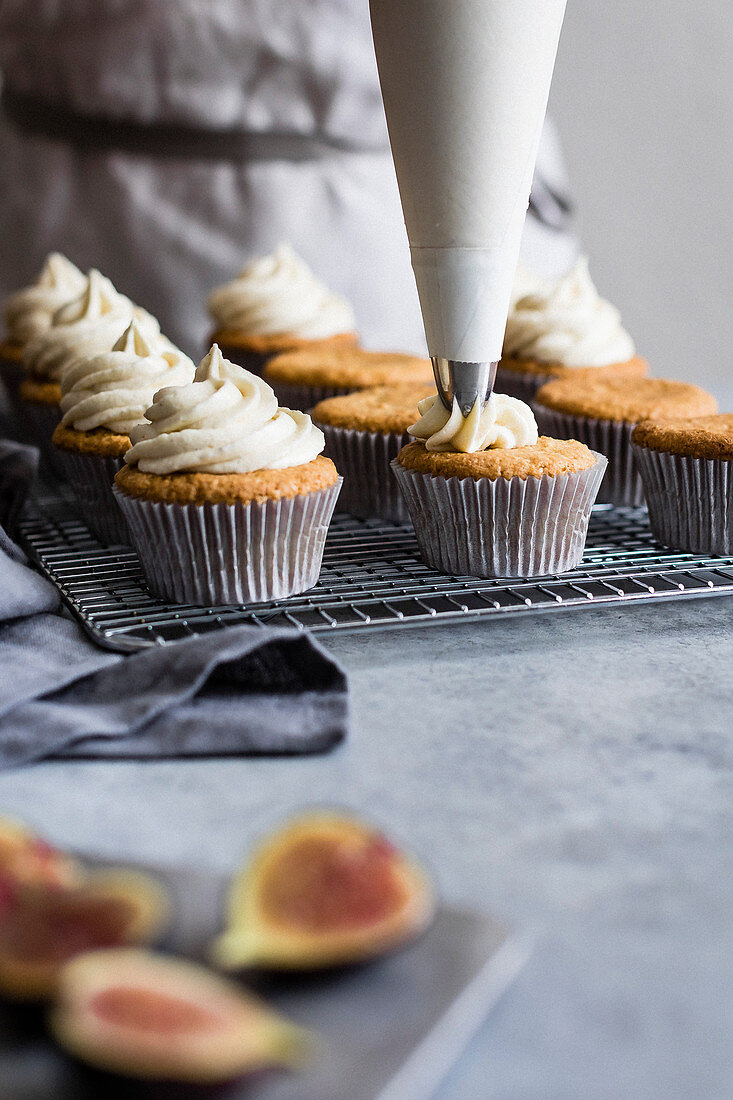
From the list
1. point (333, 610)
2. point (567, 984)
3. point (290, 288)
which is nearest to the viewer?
point (567, 984)

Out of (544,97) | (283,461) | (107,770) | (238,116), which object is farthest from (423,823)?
(238,116)

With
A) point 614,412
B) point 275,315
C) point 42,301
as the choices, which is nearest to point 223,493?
point 614,412

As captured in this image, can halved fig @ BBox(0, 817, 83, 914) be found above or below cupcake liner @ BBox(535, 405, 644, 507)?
above

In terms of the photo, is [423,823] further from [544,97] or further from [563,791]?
[544,97]

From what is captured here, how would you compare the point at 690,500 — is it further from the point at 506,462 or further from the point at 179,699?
the point at 179,699

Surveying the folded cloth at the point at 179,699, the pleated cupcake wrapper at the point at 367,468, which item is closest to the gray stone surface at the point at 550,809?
the folded cloth at the point at 179,699

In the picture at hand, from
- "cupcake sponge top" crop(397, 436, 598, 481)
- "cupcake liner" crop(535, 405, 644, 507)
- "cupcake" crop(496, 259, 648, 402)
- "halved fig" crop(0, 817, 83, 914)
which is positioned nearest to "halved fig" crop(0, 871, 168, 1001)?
"halved fig" crop(0, 817, 83, 914)

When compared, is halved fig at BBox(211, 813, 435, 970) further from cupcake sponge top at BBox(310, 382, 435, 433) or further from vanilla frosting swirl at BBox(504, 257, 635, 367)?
vanilla frosting swirl at BBox(504, 257, 635, 367)
